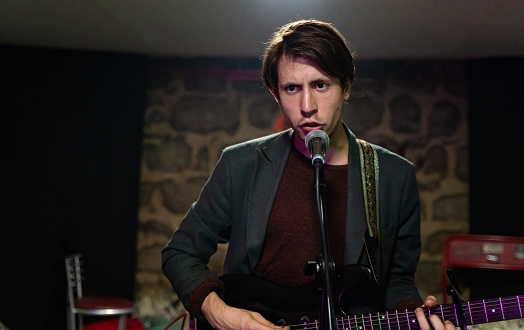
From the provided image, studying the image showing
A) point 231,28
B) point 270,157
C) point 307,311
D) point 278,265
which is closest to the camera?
point 307,311

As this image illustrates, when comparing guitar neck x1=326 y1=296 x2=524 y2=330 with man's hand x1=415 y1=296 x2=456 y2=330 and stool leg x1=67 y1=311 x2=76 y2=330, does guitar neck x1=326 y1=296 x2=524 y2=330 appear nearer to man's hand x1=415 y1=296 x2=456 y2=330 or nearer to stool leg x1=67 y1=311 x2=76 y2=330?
man's hand x1=415 y1=296 x2=456 y2=330

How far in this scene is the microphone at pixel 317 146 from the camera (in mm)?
1457

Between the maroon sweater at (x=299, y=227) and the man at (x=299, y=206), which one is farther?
the maroon sweater at (x=299, y=227)

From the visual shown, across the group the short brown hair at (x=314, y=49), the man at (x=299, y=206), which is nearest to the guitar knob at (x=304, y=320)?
the man at (x=299, y=206)

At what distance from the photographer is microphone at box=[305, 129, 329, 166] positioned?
1457 millimetres

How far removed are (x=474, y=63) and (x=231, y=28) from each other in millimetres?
2361

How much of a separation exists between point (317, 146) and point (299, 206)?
65 cm

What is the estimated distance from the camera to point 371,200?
2.06 meters

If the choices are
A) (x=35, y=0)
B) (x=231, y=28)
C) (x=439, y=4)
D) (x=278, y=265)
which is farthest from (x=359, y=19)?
(x=278, y=265)

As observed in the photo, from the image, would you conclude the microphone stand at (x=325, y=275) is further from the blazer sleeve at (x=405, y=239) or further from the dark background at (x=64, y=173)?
the dark background at (x=64, y=173)

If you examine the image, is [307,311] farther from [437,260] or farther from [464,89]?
[464,89]

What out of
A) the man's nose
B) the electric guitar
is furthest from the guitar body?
the man's nose

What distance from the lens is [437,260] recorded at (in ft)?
16.6

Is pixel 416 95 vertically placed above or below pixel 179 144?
above
